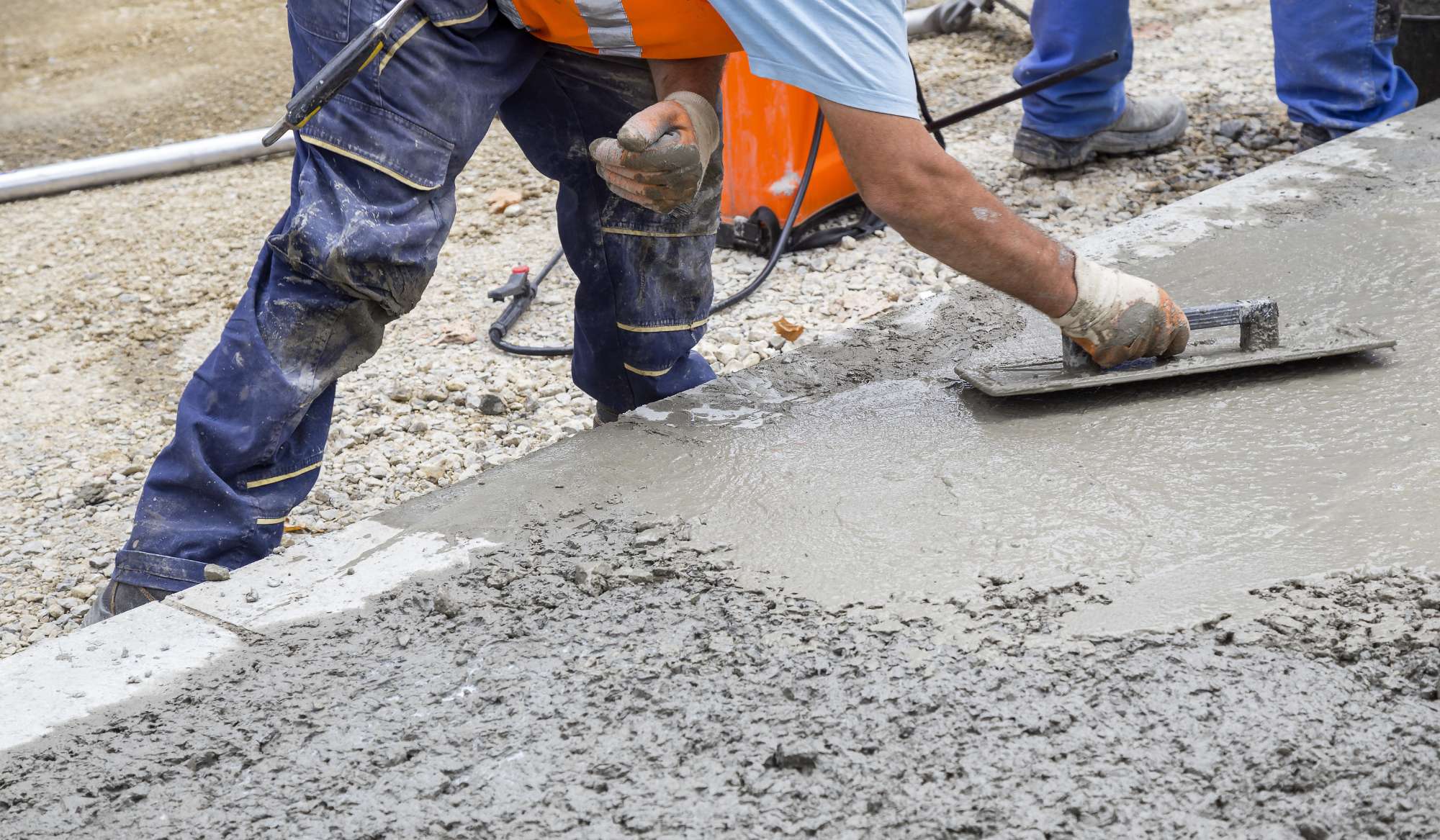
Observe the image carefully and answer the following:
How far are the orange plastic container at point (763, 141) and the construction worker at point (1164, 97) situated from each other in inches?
33.9

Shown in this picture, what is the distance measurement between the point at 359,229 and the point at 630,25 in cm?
57

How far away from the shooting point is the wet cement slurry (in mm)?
1305

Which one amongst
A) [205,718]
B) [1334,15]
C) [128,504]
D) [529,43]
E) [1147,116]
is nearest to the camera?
[205,718]

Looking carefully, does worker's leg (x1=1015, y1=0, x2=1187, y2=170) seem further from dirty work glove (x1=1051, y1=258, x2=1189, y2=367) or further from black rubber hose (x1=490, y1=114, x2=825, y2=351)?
dirty work glove (x1=1051, y1=258, x2=1189, y2=367)

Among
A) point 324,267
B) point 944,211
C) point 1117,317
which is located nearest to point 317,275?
point 324,267

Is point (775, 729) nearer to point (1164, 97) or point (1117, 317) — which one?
point (1117, 317)

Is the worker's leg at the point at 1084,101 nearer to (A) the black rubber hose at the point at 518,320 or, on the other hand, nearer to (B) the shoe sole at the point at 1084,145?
(B) the shoe sole at the point at 1084,145

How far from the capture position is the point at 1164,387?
2.11 m

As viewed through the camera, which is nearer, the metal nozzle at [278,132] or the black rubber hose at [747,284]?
the metal nozzle at [278,132]

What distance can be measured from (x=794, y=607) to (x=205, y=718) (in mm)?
760

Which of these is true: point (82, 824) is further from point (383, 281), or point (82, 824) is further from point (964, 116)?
point (964, 116)

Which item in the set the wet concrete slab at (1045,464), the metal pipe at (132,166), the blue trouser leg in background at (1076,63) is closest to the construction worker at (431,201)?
the wet concrete slab at (1045,464)

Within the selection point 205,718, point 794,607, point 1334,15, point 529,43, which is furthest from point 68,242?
point 1334,15

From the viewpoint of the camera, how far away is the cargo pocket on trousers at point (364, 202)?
1928 millimetres
